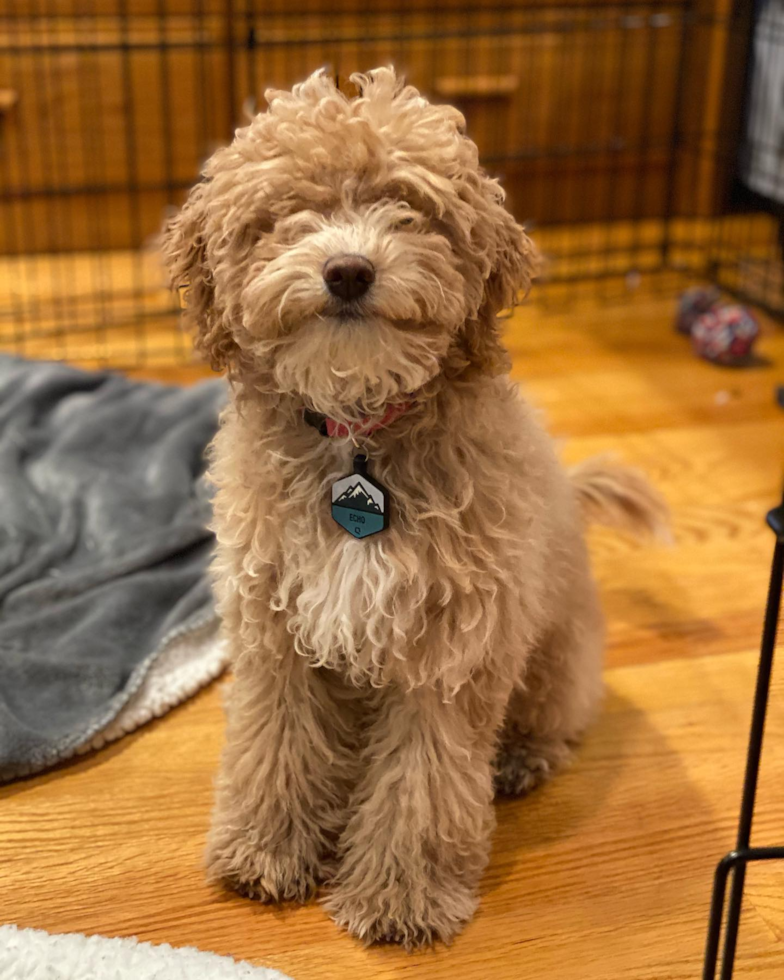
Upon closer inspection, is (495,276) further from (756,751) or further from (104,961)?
(104,961)

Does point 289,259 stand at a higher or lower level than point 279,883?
higher

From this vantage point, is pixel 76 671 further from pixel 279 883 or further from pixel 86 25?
pixel 86 25

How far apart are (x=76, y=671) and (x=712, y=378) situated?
1647mm

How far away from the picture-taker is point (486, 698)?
1199mm

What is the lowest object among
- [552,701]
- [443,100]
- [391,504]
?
[552,701]

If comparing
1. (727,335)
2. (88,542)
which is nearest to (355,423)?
(88,542)

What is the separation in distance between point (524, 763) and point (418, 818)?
0.94ft

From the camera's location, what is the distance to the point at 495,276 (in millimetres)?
1105

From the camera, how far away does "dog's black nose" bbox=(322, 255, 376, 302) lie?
97 cm

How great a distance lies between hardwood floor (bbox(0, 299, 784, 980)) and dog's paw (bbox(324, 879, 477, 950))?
0.01 meters

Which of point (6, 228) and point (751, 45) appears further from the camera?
point (6, 228)

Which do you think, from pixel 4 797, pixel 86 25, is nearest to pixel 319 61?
pixel 86 25

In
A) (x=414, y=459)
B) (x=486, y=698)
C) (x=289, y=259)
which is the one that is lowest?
(x=486, y=698)

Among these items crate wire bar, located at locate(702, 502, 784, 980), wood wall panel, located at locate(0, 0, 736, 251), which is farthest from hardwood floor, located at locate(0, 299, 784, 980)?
wood wall panel, located at locate(0, 0, 736, 251)
